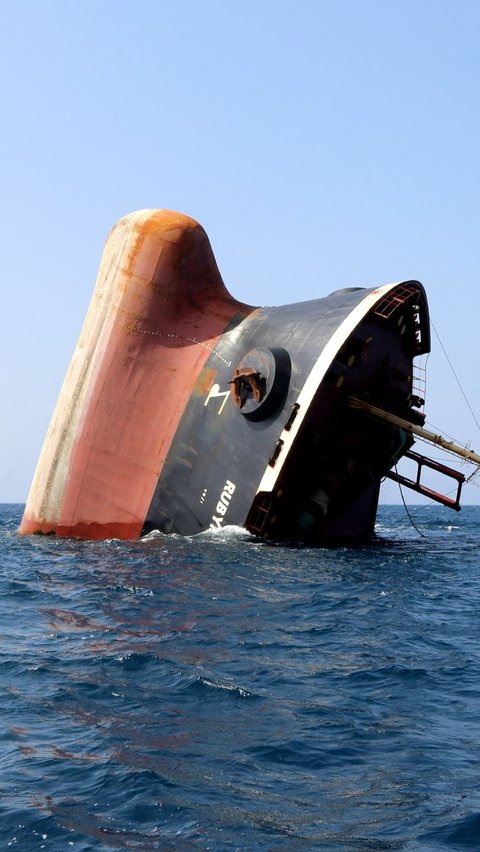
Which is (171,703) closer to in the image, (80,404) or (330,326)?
(330,326)

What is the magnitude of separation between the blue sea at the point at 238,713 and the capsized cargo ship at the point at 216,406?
158 inches

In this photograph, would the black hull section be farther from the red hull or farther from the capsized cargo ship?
the red hull

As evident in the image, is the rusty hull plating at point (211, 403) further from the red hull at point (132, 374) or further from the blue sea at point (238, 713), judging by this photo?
the blue sea at point (238, 713)

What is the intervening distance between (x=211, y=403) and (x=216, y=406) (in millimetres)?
219

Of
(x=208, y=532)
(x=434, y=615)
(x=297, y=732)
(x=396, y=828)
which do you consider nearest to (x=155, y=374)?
(x=208, y=532)

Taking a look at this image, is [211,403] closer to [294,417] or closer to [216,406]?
[216,406]

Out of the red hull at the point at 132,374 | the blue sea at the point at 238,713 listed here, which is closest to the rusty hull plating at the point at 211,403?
the red hull at the point at 132,374

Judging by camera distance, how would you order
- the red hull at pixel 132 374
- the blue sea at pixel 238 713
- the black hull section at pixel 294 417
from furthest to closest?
the red hull at pixel 132 374 < the black hull section at pixel 294 417 < the blue sea at pixel 238 713

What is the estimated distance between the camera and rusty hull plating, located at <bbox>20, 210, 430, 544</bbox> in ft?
65.9

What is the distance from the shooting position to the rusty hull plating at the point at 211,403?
20.1 m

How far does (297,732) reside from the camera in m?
8.61

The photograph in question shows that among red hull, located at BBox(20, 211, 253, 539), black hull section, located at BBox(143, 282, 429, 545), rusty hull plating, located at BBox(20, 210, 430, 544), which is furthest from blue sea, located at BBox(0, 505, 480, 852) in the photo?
red hull, located at BBox(20, 211, 253, 539)

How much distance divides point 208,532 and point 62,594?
5.36 m

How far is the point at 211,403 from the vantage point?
70.3 ft
